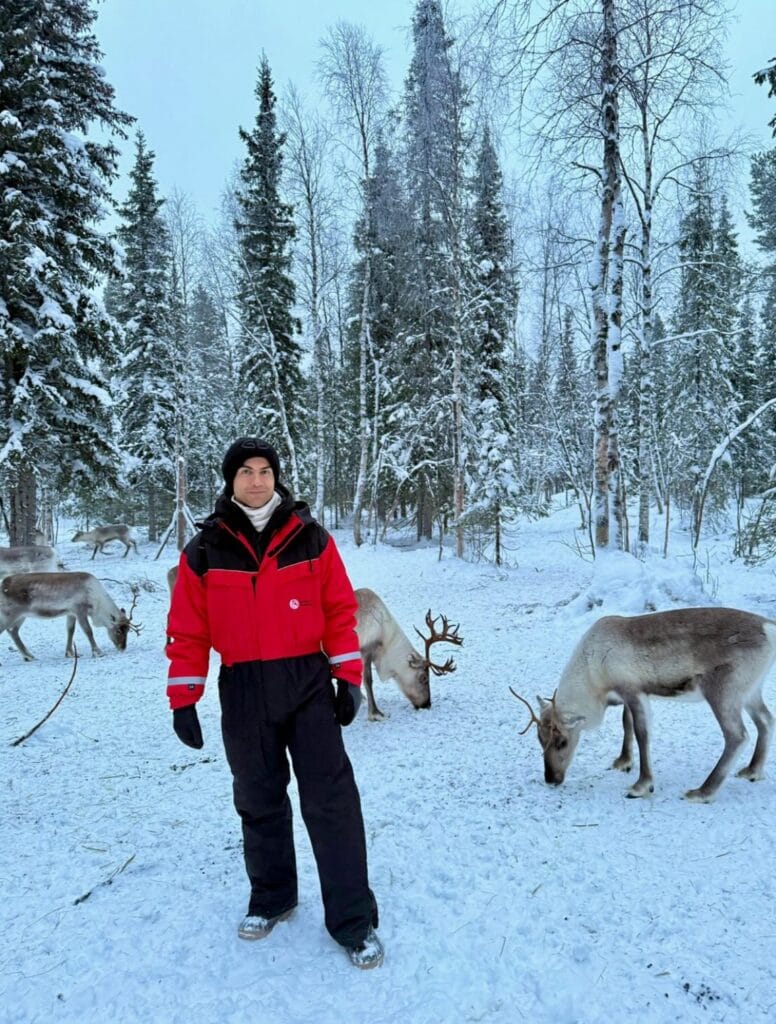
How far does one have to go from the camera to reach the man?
2869 mm

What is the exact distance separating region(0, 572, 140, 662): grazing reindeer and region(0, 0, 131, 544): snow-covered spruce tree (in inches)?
203

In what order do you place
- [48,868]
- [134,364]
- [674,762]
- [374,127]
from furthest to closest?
[134,364] → [374,127] → [674,762] → [48,868]

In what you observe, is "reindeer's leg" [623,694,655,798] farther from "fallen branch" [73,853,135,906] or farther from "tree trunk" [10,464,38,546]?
"tree trunk" [10,464,38,546]

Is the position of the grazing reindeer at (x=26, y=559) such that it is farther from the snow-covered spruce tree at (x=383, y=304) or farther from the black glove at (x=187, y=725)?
the black glove at (x=187, y=725)

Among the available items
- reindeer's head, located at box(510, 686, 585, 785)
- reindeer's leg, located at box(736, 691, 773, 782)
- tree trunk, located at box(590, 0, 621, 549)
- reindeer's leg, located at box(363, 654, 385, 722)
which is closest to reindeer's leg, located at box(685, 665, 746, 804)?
reindeer's leg, located at box(736, 691, 773, 782)

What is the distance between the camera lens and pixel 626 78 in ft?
31.3

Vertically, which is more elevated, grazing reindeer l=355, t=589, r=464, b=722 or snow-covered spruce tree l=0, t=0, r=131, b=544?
snow-covered spruce tree l=0, t=0, r=131, b=544

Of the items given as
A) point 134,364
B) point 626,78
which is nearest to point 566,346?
point 626,78

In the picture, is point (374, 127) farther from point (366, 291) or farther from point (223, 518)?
point (223, 518)

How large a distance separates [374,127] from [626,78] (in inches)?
542

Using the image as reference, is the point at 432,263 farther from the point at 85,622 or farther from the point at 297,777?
the point at 297,777

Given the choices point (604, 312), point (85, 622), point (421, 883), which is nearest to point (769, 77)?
point (604, 312)

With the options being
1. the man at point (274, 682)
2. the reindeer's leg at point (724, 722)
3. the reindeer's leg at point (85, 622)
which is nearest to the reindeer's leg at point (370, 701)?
the reindeer's leg at point (724, 722)

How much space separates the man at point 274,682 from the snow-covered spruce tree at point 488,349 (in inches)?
624
